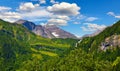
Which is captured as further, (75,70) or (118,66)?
(118,66)

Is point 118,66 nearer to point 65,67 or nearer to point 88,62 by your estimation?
point 88,62

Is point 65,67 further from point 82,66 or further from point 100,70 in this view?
point 100,70

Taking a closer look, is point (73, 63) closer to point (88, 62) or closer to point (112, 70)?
point (88, 62)

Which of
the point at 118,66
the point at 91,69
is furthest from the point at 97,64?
the point at 118,66

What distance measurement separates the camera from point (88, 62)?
7579 inches

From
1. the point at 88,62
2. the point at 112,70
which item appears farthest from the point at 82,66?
the point at 112,70

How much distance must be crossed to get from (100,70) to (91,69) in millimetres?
6333

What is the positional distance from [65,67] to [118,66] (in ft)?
131

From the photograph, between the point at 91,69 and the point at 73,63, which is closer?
the point at 91,69

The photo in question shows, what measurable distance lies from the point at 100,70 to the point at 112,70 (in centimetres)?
1425

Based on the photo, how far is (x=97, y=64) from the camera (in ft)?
622

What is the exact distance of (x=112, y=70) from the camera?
19325cm

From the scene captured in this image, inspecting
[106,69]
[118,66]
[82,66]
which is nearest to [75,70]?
[82,66]

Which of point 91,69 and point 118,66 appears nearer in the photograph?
point 91,69
